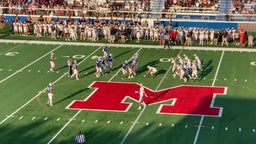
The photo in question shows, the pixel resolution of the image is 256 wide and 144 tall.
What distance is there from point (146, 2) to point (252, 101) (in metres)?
23.6

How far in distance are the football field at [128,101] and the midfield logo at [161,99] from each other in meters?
0.05

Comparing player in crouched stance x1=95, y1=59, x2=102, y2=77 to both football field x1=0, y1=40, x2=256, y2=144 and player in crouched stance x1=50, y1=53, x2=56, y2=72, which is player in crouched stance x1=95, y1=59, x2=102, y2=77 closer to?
football field x1=0, y1=40, x2=256, y2=144

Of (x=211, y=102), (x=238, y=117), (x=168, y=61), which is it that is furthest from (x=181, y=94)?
(x=168, y=61)

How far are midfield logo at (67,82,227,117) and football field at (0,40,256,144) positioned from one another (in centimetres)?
5

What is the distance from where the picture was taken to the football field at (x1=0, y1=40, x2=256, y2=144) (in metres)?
23.6

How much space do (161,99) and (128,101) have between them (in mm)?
1616

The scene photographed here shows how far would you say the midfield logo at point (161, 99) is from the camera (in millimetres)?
26578

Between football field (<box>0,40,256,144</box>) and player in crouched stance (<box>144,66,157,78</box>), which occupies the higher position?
player in crouched stance (<box>144,66,157,78</box>)

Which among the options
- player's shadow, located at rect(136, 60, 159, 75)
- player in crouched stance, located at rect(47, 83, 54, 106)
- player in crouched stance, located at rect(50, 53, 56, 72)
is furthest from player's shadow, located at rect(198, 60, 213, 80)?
player in crouched stance, located at rect(47, 83, 54, 106)

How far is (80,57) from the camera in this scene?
3647cm

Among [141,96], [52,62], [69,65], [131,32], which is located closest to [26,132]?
[141,96]

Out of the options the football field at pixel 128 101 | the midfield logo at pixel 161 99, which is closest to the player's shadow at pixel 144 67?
the football field at pixel 128 101

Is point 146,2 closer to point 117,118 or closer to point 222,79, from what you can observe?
point 222,79

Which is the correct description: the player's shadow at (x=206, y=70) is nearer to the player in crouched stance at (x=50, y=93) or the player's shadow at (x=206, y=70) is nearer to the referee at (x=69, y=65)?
the referee at (x=69, y=65)
